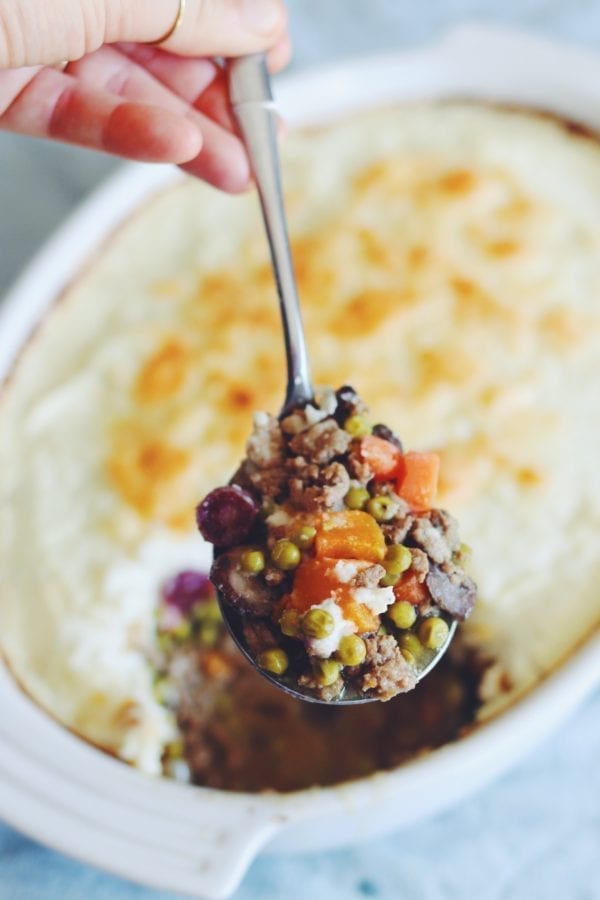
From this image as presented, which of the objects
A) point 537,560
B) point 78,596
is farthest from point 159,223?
point 537,560

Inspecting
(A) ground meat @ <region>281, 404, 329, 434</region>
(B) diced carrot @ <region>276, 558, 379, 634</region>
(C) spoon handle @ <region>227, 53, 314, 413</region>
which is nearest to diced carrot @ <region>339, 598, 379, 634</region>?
(B) diced carrot @ <region>276, 558, 379, 634</region>

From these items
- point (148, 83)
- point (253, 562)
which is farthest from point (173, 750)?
point (148, 83)

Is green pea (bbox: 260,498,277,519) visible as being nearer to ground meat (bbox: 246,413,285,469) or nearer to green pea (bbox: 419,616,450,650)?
ground meat (bbox: 246,413,285,469)

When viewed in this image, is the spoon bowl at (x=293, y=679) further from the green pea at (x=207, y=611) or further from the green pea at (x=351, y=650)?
the green pea at (x=207, y=611)

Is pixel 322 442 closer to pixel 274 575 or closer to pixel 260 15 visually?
pixel 274 575

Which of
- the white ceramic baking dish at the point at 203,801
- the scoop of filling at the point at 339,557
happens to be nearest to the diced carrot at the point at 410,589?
the scoop of filling at the point at 339,557

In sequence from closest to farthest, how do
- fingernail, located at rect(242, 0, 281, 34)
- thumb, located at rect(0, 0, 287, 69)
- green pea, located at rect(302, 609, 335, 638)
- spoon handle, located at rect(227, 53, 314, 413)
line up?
green pea, located at rect(302, 609, 335, 638) → thumb, located at rect(0, 0, 287, 69) → spoon handle, located at rect(227, 53, 314, 413) → fingernail, located at rect(242, 0, 281, 34)
